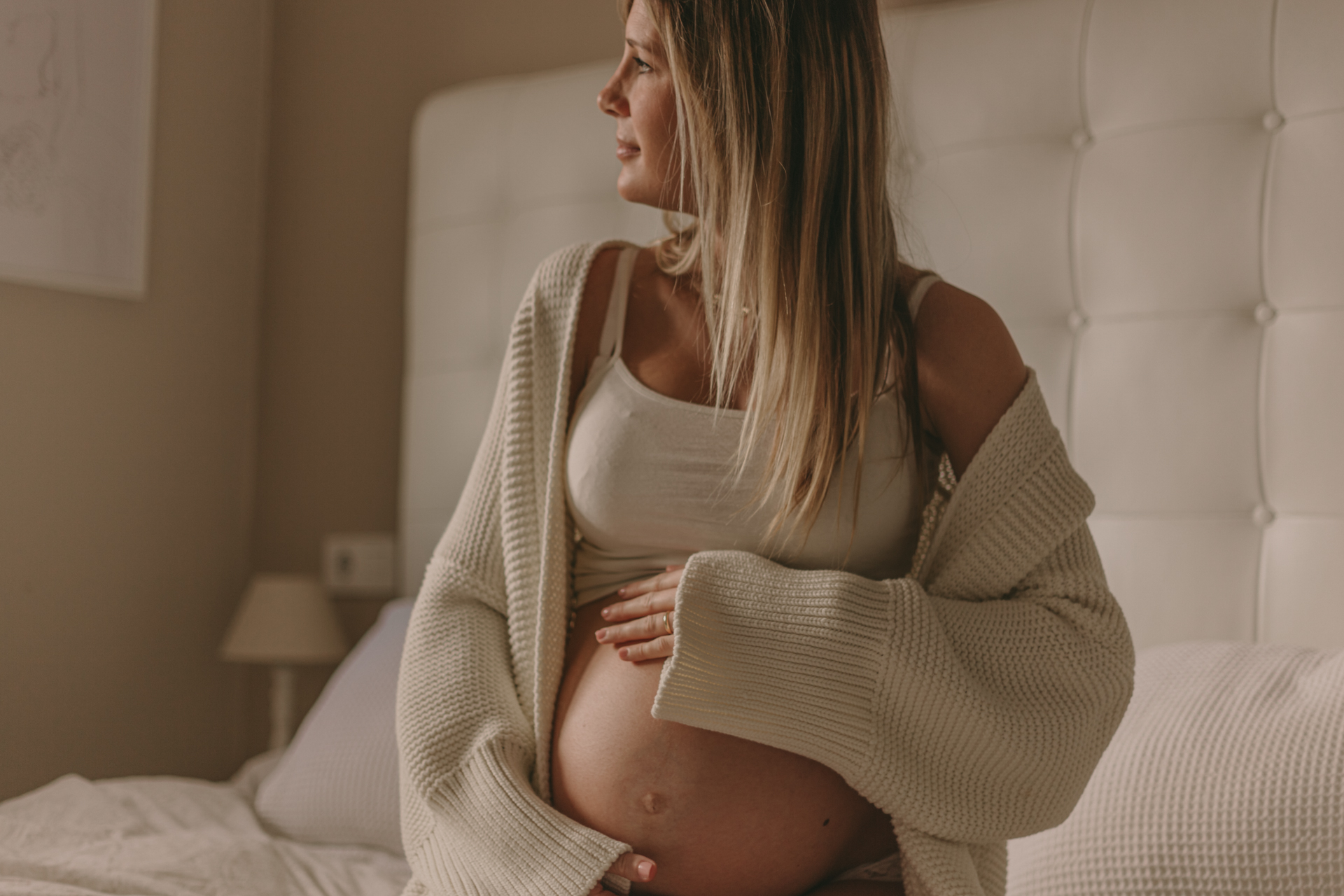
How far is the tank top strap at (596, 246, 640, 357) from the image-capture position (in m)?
1.12

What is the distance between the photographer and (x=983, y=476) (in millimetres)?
984

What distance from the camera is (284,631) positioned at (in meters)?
2.12

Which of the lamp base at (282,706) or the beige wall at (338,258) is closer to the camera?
the lamp base at (282,706)

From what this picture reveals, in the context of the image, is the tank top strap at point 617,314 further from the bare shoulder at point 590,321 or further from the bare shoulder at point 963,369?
the bare shoulder at point 963,369

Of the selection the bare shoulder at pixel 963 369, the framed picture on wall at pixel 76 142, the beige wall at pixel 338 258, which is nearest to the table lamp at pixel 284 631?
the beige wall at pixel 338 258

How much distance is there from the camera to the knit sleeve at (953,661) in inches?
35.9

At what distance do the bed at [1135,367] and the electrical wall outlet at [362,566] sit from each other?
0.50 m

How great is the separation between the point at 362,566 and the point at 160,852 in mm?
952

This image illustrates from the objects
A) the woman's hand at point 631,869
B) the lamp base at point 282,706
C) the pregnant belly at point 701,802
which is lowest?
A: the lamp base at point 282,706

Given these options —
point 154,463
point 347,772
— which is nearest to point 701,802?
point 347,772

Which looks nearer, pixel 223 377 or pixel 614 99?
pixel 614 99

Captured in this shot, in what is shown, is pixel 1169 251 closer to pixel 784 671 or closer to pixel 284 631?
pixel 784 671

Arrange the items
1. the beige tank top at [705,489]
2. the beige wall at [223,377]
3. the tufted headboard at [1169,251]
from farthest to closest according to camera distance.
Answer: the beige wall at [223,377] → the tufted headboard at [1169,251] → the beige tank top at [705,489]

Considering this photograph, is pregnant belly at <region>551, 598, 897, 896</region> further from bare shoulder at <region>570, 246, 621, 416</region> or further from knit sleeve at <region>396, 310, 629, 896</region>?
bare shoulder at <region>570, 246, 621, 416</region>
